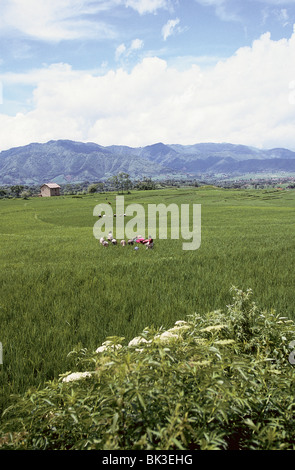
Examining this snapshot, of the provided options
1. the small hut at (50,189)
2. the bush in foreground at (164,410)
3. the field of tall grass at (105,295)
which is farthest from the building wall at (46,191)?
the bush in foreground at (164,410)

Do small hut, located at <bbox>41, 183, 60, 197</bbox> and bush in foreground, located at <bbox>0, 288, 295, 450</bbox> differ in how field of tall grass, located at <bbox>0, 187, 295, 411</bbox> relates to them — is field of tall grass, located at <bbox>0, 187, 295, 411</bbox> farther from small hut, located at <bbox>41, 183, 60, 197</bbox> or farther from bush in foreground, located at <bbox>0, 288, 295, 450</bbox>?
small hut, located at <bbox>41, 183, 60, 197</bbox>

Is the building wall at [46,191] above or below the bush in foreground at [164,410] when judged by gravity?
above

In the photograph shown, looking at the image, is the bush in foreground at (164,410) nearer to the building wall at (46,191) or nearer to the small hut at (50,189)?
the small hut at (50,189)

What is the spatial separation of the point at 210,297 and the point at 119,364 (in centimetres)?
384

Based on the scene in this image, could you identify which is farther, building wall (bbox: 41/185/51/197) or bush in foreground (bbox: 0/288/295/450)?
building wall (bbox: 41/185/51/197)

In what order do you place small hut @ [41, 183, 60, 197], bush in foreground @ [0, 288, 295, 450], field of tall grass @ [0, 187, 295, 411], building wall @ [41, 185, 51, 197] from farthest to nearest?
1. building wall @ [41, 185, 51, 197]
2. small hut @ [41, 183, 60, 197]
3. field of tall grass @ [0, 187, 295, 411]
4. bush in foreground @ [0, 288, 295, 450]

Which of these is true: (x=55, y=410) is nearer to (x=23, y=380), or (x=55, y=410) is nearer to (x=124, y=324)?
(x=23, y=380)

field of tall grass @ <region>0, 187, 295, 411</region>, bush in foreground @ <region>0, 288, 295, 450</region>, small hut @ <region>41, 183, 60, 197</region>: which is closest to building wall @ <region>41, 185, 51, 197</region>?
small hut @ <region>41, 183, 60, 197</region>

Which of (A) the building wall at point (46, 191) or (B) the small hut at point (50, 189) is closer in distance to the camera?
(B) the small hut at point (50, 189)

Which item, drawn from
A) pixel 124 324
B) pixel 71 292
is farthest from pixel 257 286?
pixel 71 292

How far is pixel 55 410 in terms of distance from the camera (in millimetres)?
1720

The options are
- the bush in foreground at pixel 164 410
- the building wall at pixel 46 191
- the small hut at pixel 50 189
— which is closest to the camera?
the bush in foreground at pixel 164 410

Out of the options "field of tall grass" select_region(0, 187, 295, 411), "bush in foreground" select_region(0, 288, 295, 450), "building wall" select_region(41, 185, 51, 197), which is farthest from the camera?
"building wall" select_region(41, 185, 51, 197)

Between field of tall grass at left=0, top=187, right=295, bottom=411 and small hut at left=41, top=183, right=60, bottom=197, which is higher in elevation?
small hut at left=41, top=183, right=60, bottom=197
